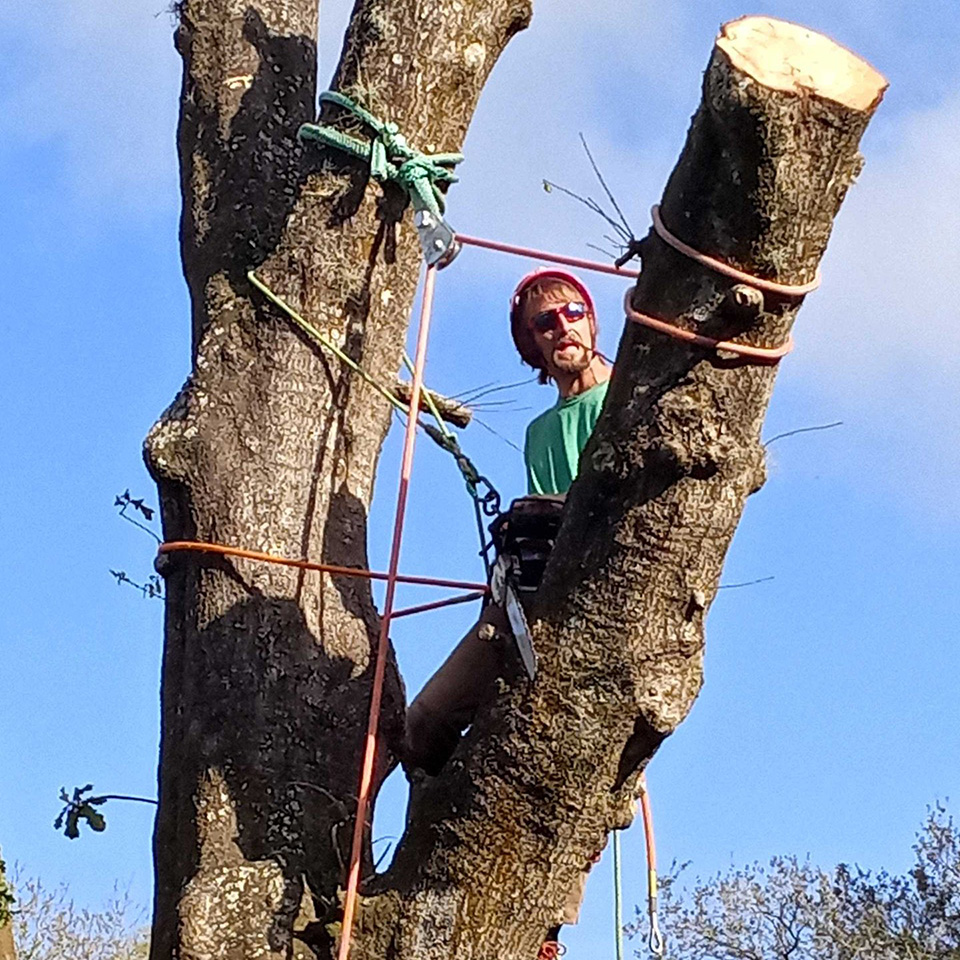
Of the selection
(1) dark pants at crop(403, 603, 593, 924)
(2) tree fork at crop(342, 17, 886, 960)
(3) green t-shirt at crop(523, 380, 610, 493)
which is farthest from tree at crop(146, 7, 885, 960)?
(3) green t-shirt at crop(523, 380, 610, 493)

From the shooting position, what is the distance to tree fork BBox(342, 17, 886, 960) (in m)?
2.24

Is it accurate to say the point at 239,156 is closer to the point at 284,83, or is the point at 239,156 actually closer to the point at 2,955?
the point at 284,83

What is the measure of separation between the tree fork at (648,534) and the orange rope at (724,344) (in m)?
0.01

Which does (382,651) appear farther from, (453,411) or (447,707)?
(453,411)

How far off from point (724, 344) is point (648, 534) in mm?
289

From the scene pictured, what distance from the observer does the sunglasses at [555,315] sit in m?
3.69

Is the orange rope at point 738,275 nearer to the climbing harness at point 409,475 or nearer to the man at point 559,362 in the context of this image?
the climbing harness at point 409,475

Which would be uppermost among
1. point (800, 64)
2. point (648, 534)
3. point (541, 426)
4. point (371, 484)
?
point (541, 426)

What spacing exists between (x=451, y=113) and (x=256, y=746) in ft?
4.32

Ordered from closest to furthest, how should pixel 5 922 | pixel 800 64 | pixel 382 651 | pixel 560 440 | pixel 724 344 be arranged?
pixel 800 64 < pixel 724 344 < pixel 382 651 < pixel 560 440 < pixel 5 922

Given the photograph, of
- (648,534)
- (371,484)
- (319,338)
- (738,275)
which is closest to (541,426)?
(371,484)

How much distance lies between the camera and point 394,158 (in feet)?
10.6

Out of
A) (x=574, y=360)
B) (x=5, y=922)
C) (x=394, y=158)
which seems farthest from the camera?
(x=5, y=922)

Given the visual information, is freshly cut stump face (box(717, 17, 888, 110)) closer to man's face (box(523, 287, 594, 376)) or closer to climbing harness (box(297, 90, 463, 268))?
climbing harness (box(297, 90, 463, 268))
